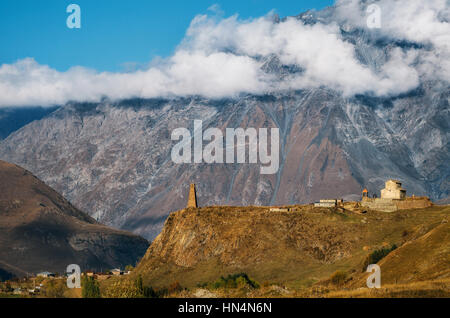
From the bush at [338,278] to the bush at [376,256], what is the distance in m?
4.52

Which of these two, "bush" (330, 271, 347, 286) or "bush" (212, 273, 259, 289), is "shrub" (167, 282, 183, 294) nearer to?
"bush" (212, 273, 259, 289)

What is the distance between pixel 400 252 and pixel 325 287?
1699 cm

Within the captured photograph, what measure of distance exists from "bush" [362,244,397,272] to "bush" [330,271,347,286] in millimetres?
4524

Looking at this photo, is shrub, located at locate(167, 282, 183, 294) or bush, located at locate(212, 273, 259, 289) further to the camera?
shrub, located at locate(167, 282, 183, 294)

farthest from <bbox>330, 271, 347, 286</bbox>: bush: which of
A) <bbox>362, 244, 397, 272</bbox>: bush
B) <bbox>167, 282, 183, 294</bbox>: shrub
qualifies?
<bbox>167, 282, 183, 294</bbox>: shrub

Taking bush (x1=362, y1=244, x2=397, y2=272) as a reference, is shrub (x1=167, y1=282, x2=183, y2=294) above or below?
below

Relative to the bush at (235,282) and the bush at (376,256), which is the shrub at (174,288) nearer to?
the bush at (235,282)

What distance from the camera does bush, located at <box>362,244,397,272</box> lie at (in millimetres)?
178250

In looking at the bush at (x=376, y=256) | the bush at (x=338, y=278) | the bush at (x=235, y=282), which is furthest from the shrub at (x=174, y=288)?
the bush at (x=376, y=256)

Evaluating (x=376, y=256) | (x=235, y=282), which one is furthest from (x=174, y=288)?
(x=376, y=256)

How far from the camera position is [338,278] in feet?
569

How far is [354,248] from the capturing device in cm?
19962
